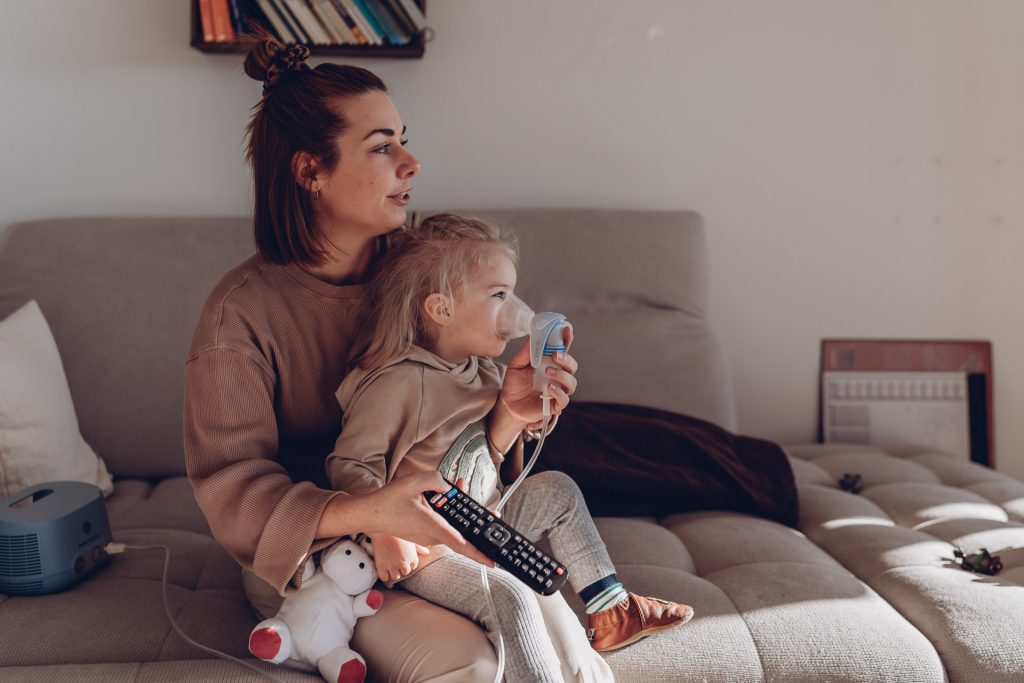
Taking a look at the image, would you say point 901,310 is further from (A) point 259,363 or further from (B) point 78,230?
(B) point 78,230

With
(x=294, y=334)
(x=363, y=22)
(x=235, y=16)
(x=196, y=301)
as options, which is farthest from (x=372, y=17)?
(x=294, y=334)

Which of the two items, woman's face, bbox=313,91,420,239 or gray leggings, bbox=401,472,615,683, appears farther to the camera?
woman's face, bbox=313,91,420,239

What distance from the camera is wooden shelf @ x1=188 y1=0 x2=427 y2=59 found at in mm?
2182

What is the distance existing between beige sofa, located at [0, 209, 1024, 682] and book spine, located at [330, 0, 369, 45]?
542 millimetres

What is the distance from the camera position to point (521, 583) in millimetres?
1143

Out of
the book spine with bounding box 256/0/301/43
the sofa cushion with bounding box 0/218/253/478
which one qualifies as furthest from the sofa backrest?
the book spine with bounding box 256/0/301/43

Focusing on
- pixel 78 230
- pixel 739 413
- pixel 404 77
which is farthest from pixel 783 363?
pixel 78 230

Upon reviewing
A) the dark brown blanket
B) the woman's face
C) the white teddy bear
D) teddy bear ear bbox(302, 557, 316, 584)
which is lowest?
the dark brown blanket

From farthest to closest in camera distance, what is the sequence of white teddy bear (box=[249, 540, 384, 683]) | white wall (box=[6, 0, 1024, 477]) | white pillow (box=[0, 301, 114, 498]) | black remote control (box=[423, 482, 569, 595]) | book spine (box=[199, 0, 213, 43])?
white wall (box=[6, 0, 1024, 477]), book spine (box=[199, 0, 213, 43]), white pillow (box=[0, 301, 114, 498]), white teddy bear (box=[249, 540, 384, 683]), black remote control (box=[423, 482, 569, 595])

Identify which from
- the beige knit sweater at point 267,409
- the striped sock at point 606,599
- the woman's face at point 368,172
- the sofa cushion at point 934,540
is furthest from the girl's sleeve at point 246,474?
the sofa cushion at point 934,540

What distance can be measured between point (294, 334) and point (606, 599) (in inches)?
23.1

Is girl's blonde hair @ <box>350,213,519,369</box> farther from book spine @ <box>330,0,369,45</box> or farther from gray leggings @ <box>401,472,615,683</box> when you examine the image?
book spine @ <box>330,0,369,45</box>

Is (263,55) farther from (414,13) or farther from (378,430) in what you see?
(414,13)

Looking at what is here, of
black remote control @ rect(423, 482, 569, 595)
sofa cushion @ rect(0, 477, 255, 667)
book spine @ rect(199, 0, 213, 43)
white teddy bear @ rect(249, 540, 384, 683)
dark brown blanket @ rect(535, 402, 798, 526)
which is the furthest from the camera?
book spine @ rect(199, 0, 213, 43)
